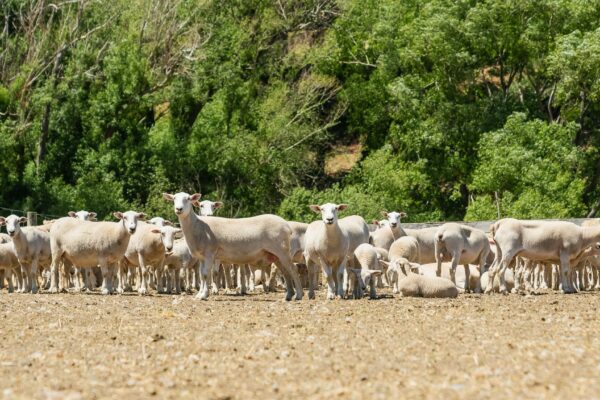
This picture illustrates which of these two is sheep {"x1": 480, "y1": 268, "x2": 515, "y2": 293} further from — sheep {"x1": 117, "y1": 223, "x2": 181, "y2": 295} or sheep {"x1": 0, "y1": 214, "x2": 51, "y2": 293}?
sheep {"x1": 0, "y1": 214, "x2": 51, "y2": 293}

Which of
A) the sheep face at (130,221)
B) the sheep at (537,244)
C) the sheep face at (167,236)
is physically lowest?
the sheep at (537,244)

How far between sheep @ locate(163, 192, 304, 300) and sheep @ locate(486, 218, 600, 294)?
5.23 meters

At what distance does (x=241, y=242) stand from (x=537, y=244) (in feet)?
23.3

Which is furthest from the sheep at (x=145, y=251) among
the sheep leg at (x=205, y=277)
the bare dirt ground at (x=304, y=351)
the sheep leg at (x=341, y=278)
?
the bare dirt ground at (x=304, y=351)

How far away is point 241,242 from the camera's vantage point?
2377 cm

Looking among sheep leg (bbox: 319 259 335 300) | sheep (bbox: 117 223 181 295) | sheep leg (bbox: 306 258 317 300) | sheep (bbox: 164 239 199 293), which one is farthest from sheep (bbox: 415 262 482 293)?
sheep (bbox: 117 223 181 295)

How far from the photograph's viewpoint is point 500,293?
1030 inches

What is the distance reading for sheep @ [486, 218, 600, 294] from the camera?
85.9ft

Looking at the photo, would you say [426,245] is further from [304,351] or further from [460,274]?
[304,351]

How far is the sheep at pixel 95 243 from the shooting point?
26.8 m

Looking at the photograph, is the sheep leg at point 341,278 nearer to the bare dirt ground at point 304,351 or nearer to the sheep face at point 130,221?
the bare dirt ground at point 304,351

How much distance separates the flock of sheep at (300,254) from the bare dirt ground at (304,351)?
2629mm

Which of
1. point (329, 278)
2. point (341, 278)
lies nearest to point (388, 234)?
point (341, 278)

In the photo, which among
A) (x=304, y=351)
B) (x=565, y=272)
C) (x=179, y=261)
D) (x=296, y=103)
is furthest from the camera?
(x=296, y=103)
